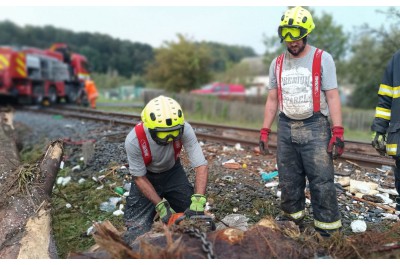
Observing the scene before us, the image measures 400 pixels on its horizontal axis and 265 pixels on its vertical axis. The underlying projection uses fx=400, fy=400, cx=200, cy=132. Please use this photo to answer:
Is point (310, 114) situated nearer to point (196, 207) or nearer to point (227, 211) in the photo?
point (196, 207)

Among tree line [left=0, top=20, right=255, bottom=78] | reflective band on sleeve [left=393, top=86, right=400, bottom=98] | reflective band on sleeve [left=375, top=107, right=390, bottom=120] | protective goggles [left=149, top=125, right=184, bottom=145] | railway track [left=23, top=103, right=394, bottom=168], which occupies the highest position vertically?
tree line [left=0, top=20, right=255, bottom=78]

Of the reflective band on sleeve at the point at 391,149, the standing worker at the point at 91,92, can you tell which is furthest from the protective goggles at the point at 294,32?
the standing worker at the point at 91,92

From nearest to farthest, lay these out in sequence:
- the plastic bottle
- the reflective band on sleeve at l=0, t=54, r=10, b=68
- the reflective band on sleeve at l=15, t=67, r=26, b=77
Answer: the plastic bottle < the reflective band on sleeve at l=0, t=54, r=10, b=68 < the reflective band on sleeve at l=15, t=67, r=26, b=77

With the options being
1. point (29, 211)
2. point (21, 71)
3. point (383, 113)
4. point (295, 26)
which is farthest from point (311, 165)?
point (21, 71)

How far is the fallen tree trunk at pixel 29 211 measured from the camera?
3465mm

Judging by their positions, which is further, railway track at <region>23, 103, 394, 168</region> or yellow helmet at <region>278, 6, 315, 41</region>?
railway track at <region>23, 103, 394, 168</region>

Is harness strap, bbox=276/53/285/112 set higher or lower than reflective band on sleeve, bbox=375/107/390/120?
higher

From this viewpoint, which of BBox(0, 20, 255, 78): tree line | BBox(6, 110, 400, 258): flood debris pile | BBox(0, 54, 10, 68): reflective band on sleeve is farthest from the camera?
BBox(0, 20, 255, 78): tree line

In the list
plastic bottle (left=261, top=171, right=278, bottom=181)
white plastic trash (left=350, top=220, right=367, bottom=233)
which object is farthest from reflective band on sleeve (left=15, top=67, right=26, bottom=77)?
white plastic trash (left=350, top=220, right=367, bottom=233)

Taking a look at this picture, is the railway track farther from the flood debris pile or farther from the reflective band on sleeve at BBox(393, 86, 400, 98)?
the reflective band on sleeve at BBox(393, 86, 400, 98)

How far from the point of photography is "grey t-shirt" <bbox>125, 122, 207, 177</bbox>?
3746 mm

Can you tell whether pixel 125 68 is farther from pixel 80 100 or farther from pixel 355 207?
pixel 355 207

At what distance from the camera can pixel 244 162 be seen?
21.3ft

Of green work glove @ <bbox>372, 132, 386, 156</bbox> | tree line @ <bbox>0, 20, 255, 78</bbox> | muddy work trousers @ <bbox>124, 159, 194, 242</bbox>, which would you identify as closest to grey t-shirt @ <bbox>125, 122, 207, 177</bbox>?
muddy work trousers @ <bbox>124, 159, 194, 242</bbox>
